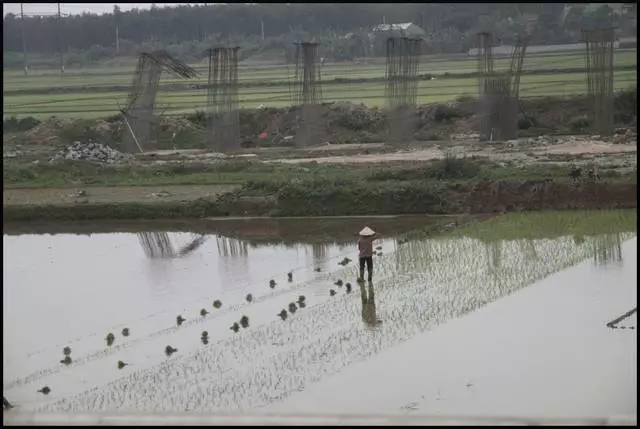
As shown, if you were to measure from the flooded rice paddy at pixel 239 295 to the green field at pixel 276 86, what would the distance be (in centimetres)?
1177

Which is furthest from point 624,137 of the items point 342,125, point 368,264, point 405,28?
point 405,28

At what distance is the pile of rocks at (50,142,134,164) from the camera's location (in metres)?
20.9

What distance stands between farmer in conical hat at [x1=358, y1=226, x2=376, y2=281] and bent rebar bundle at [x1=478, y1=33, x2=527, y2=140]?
1089cm

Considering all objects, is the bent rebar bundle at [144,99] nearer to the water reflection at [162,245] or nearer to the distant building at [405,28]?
the water reflection at [162,245]

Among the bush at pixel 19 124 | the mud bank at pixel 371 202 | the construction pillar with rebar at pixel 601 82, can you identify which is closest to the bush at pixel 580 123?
the construction pillar with rebar at pixel 601 82

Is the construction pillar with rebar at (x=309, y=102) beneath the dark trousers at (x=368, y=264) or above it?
above

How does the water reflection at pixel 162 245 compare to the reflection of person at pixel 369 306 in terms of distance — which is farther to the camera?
the water reflection at pixel 162 245

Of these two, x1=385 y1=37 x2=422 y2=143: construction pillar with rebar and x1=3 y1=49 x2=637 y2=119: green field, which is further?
x1=3 y1=49 x2=637 y2=119: green field

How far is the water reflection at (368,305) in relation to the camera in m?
9.39

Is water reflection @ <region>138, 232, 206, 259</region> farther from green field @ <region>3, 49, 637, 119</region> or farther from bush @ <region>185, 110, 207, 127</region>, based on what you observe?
green field @ <region>3, 49, 637, 119</region>

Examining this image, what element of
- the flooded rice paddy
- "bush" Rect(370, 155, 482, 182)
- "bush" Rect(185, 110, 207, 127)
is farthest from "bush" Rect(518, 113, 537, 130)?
the flooded rice paddy

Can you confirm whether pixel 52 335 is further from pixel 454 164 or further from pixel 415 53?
pixel 415 53

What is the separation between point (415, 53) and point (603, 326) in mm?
12812

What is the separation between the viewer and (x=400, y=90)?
71.1ft
